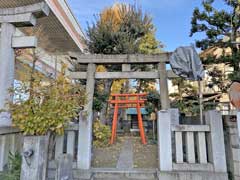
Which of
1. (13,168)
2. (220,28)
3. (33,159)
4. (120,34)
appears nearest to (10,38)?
(13,168)

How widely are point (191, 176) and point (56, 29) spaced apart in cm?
557

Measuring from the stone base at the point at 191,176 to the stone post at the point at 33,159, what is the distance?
76.9 inches

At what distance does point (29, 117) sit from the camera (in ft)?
8.76

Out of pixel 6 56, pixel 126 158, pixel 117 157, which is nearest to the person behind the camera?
pixel 6 56

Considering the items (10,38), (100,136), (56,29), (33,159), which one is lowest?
(100,136)

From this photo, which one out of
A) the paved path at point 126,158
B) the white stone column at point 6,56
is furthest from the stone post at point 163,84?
the white stone column at point 6,56

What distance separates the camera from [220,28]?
643cm

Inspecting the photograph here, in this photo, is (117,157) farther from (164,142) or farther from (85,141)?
(164,142)

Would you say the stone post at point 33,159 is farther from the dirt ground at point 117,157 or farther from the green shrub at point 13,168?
the dirt ground at point 117,157

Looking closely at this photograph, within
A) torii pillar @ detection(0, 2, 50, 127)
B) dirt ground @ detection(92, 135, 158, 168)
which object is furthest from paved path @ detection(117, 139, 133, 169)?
torii pillar @ detection(0, 2, 50, 127)

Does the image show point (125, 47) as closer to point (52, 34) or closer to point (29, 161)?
point (52, 34)

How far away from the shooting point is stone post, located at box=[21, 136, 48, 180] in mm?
2443

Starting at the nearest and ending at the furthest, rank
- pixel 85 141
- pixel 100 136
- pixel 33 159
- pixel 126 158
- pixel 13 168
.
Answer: pixel 33 159 < pixel 13 168 < pixel 85 141 < pixel 126 158 < pixel 100 136

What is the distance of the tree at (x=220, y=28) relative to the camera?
241 inches
